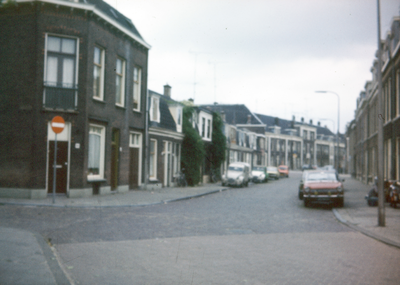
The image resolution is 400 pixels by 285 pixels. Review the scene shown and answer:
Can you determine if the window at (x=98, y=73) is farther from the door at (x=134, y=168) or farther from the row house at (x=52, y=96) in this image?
the door at (x=134, y=168)

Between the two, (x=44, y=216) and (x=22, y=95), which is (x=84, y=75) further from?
(x=44, y=216)

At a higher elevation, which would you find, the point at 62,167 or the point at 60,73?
the point at 60,73

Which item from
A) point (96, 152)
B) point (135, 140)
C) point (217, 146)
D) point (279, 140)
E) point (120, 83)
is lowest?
point (96, 152)

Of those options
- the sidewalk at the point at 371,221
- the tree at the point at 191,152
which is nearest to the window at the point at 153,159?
the tree at the point at 191,152

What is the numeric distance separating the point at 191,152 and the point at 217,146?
7104 mm

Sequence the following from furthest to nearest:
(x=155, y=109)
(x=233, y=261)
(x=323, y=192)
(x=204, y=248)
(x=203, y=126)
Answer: (x=203, y=126)
(x=155, y=109)
(x=323, y=192)
(x=204, y=248)
(x=233, y=261)

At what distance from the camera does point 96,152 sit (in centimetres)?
1967

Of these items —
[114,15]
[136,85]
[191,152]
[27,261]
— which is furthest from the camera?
[191,152]

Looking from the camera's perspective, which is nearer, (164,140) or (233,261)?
(233,261)

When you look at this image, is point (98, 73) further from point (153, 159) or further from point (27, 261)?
point (27, 261)

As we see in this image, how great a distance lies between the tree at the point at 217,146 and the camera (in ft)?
123

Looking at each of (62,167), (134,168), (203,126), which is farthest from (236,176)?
(62,167)

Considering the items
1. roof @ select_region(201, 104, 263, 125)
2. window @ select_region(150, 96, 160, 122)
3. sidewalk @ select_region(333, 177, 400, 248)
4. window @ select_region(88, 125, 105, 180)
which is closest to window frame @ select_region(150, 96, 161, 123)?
window @ select_region(150, 96, 160, 122)

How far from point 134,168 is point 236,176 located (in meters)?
11.4
